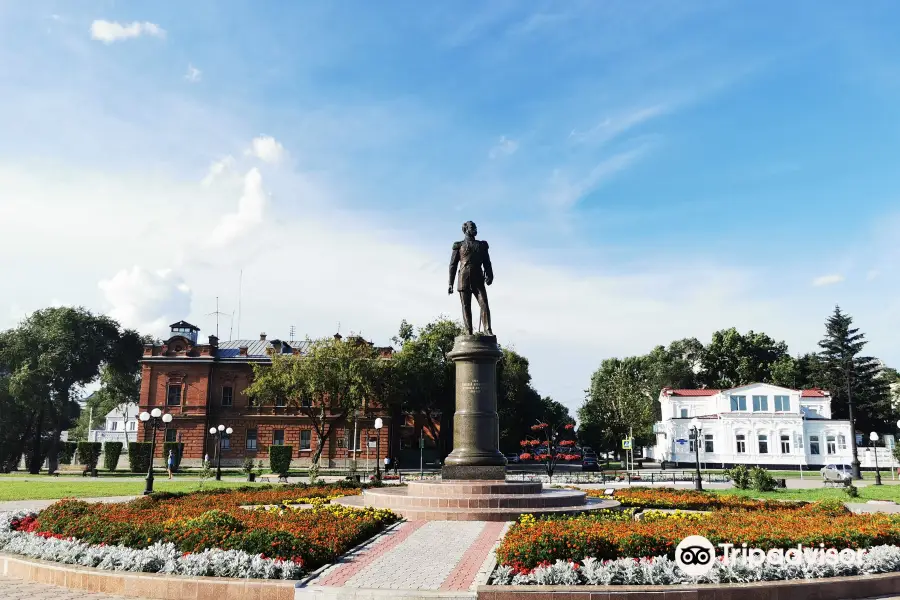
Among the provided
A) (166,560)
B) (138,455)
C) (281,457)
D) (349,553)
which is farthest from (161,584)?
(138,455)

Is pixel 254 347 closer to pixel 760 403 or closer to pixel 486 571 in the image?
pixel 760 403

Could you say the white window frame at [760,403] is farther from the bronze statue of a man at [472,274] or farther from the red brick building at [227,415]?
the bronze statue of a man at [472,274]

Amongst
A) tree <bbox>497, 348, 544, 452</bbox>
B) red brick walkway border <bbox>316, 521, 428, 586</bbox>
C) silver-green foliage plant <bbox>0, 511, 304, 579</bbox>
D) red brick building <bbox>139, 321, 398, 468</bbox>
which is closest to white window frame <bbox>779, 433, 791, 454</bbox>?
tree <bbox>497, 348, 544, 452</bbox>

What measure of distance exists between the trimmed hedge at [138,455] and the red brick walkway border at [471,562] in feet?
136

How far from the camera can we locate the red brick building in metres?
52.6

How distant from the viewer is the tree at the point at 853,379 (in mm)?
62688

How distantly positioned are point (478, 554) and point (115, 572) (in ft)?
16.5

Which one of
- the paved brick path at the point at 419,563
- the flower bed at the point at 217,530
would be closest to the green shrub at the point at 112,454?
the flower bed at the point at 217,530

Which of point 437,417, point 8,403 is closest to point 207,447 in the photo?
point 8,403

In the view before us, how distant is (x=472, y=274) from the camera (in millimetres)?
18391

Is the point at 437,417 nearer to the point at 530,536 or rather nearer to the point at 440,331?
the point at 440,331

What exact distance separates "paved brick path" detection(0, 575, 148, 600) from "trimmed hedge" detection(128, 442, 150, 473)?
136ft

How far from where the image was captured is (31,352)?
51.0 m

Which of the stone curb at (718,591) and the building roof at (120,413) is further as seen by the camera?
the building roof at (120,413)
